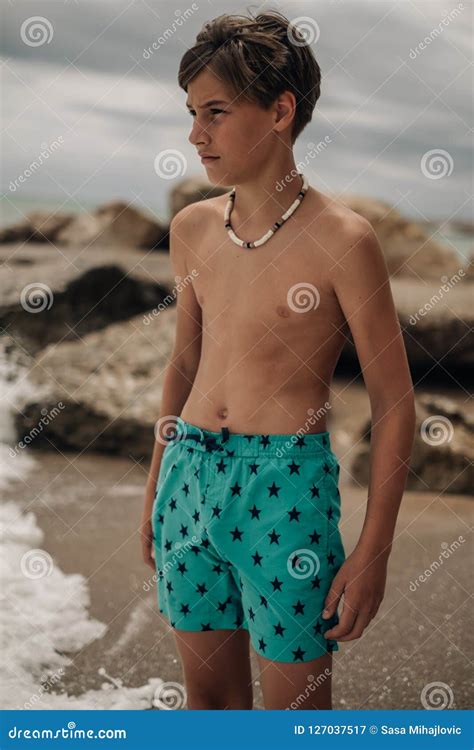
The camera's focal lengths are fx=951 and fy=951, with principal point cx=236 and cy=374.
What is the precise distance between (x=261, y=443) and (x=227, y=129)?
59 cm

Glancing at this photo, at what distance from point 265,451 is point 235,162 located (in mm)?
544

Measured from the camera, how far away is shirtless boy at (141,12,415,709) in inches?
67.7

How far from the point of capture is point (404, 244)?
890 cm

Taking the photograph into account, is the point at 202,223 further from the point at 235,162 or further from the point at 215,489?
the point at 215,489

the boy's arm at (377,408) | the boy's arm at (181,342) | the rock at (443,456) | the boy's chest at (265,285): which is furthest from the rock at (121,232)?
the boy's arm at (377,408)

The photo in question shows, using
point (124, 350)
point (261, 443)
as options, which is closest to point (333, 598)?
point (261, 443)

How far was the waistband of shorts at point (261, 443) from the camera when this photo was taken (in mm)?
1754

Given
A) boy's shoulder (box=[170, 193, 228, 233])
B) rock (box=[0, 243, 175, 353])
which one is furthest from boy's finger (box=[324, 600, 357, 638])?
rock (box=[0, 243, 175, 353])

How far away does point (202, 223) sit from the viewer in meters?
1.98

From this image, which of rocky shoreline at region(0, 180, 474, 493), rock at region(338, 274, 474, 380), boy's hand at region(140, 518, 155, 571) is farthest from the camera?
rock at region(338, 274, 474, 380)

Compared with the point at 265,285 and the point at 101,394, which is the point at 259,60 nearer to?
the point at 265,285

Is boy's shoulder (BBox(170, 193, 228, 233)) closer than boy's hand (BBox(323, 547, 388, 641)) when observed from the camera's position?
No

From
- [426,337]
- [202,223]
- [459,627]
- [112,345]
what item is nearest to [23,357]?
[112,345]

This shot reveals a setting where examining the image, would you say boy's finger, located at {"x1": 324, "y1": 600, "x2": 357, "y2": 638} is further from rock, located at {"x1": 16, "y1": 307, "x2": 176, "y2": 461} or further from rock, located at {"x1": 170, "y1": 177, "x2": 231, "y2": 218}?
rock, located at {"x1": 170, "y1": 177, "x2": 231, "y2": 218}
